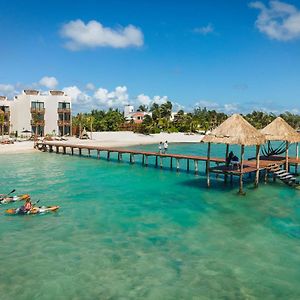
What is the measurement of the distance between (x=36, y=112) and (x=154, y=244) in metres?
62.1

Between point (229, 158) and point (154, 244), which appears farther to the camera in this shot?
point (229, 158)

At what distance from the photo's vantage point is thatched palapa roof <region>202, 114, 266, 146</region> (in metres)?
23.9

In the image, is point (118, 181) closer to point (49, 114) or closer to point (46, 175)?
point (46, 175)

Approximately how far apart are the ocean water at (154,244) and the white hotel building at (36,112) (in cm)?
4666

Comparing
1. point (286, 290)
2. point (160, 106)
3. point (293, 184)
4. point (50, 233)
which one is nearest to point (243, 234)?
point (286, 290)

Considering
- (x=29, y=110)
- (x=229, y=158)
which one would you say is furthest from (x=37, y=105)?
(x=229, y=158)

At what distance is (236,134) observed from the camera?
24.1 m

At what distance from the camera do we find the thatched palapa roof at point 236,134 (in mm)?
23859

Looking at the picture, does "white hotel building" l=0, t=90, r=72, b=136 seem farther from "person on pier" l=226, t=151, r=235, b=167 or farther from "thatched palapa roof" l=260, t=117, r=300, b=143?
"person on pier" l=226, t=151, r=235, b=167

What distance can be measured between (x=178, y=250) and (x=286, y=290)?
15.3 ft

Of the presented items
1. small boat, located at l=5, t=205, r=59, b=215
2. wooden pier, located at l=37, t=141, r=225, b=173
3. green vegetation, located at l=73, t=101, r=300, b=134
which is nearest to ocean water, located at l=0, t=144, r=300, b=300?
small boat, located at l=5, t=205, r=59, b=215

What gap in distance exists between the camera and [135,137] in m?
85.7

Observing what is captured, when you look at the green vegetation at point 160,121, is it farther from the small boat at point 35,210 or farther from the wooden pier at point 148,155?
the small boat at point 35,210

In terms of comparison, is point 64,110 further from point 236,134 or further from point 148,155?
point 236,134
